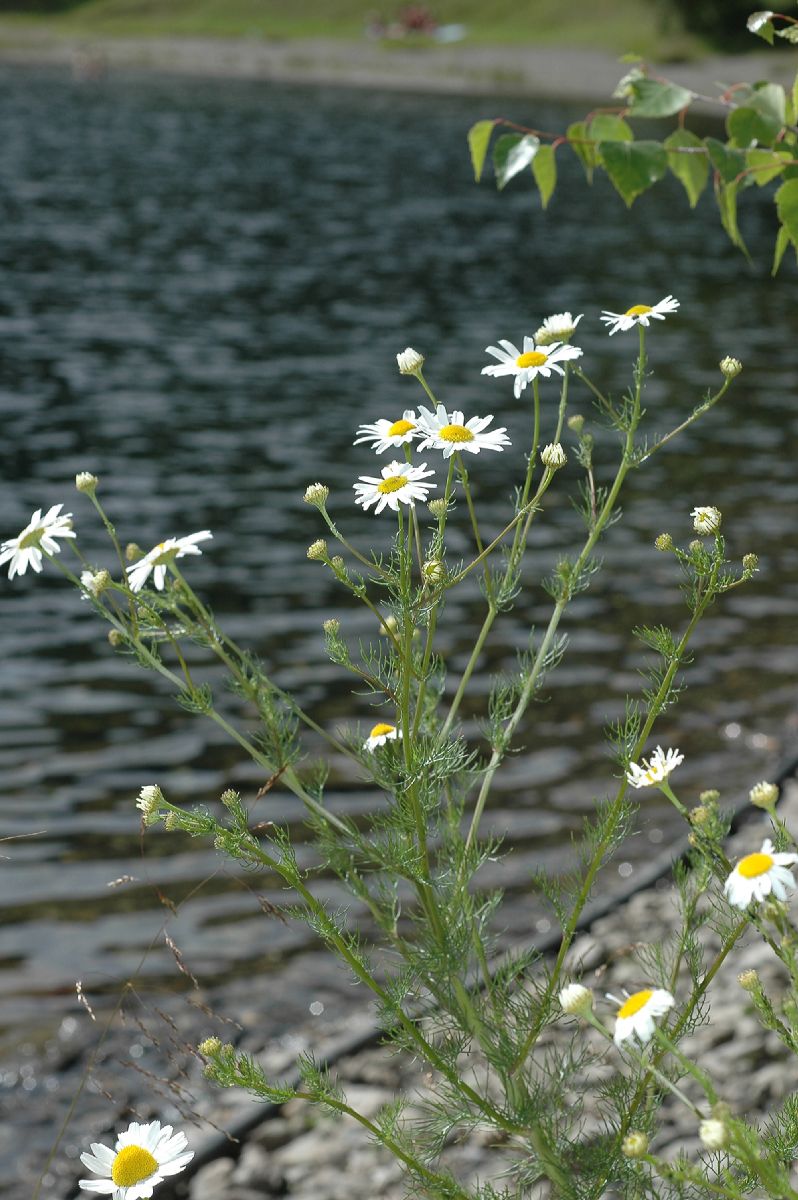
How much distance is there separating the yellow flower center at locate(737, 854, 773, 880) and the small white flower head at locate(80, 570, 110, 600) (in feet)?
4.12

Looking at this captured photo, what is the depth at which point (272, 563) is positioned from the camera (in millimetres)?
10742

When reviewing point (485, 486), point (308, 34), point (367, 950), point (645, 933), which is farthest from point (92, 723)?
point (308, 34)

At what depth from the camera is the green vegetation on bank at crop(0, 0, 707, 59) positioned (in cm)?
7356

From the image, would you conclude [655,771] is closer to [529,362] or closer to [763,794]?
[763,794]

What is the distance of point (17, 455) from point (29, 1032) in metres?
8.63

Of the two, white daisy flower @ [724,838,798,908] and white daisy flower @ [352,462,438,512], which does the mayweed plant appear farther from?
white daisy flower @ [724,838,798,908]

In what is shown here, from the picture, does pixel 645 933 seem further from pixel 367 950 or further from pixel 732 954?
pixel 367 950

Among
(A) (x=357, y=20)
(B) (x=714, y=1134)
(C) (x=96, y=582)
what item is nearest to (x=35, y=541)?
(C) (x=96, y=582)

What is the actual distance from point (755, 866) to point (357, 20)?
99.3m

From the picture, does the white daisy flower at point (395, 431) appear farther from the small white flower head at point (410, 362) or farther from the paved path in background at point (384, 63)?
the paved path in background at point (384, 63)

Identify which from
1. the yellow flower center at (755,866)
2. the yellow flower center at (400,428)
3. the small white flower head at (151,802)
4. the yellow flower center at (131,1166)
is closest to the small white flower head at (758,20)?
the yellow flower center at (400,428)

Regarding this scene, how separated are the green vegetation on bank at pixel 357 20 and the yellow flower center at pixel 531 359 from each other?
228 feet

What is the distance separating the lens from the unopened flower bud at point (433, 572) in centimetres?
254

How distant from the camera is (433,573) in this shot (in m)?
2.54
